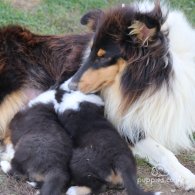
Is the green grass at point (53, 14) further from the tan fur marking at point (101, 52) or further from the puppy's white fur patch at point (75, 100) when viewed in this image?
the puppy's white fur patch at point (75, 100)

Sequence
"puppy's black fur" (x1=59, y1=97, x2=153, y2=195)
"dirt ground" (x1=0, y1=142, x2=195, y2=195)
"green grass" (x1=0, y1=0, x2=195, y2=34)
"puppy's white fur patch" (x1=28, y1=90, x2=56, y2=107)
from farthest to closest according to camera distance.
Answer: "green grass" (x1=0, y1=0, x2=195, y2=34), "puppy's white fur patch" (x1=28, y1=90, x2=56, y2=107), "dirt ground" (x1=0, y1=142, x2=195, y2=195), "puppy's black fur" (x1=59, y1=97, x2=153, y2=195)

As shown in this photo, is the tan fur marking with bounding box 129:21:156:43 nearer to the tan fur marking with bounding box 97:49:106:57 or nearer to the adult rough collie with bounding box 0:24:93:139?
the tan fur marking with bounding box 97:49:106:57

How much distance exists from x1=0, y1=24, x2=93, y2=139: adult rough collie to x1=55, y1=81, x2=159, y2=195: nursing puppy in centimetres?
70

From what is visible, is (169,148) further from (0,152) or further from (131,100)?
(0,152)

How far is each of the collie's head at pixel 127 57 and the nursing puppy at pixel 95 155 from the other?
322mm

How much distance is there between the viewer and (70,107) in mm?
3797

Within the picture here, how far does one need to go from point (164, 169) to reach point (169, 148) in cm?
33

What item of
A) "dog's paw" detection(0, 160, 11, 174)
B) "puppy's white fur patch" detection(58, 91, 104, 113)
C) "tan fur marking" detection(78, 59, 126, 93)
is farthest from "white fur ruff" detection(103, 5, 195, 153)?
"dog's paw" detection(0, 160, 11, 174)

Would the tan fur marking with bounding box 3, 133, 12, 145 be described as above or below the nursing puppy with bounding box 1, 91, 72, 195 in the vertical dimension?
below

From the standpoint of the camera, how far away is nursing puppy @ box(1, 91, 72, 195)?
337 centimetres

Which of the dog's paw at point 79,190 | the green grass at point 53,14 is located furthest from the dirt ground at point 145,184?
the green grass at point 53,14

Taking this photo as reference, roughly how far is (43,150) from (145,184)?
0.79m

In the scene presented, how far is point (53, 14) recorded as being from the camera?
247 inches

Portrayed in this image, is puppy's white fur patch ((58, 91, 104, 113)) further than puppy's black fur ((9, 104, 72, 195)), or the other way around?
puppy's white fur patch ((58, 91, 104, 113))
